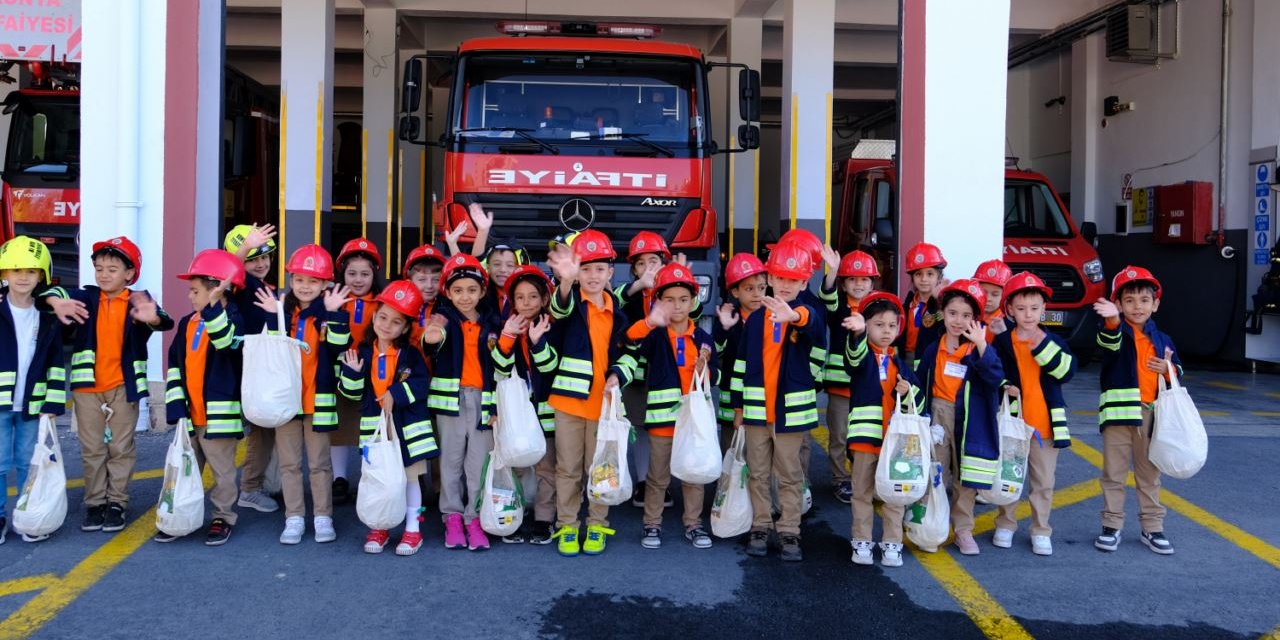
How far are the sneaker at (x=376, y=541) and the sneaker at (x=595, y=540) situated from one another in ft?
2.97

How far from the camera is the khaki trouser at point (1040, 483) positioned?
4809 mm

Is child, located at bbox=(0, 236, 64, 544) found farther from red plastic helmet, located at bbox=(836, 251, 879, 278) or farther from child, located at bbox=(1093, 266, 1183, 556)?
child, located at bbox=(1093, 266, 1183, 556)

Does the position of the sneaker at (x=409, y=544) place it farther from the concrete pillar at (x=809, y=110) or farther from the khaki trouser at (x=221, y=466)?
the concrete pillar at (x=809, y=110)

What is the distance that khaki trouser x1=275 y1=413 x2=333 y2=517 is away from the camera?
489 cm

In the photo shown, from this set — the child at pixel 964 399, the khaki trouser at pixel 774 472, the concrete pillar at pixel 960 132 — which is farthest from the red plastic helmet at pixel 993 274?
the concrete pillar at pixel 960 132

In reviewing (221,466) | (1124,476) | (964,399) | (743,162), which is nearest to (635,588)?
(964,399)

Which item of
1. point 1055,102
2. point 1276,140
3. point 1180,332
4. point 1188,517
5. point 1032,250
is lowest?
point 1188,517

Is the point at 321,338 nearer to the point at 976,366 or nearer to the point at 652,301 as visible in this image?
the point at 652,301

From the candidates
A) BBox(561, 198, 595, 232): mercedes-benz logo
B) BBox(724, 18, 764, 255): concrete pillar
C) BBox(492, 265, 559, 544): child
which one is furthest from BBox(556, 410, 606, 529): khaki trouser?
BBox(724, 18, 764, 255): concrete pillar

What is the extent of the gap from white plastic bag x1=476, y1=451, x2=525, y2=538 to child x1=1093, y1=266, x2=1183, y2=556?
272 cm

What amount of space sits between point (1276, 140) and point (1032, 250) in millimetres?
2675

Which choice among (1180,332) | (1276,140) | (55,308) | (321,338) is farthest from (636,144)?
(1180,332)

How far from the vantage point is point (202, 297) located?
4750 millimetres

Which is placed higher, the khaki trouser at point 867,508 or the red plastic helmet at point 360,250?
the red plastic helmet at point 360,250
